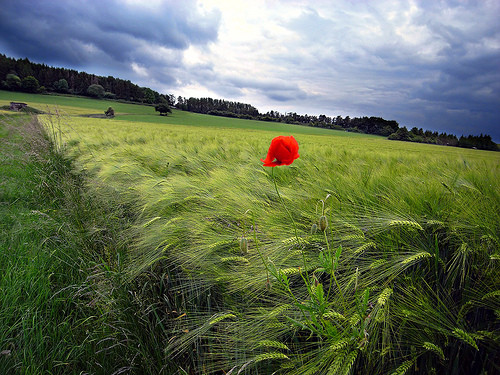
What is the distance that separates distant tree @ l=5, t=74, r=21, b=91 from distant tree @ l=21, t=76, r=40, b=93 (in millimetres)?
936

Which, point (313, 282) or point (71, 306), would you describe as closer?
point (313, 282)

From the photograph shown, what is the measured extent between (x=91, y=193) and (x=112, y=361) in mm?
2083

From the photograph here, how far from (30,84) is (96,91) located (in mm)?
12904

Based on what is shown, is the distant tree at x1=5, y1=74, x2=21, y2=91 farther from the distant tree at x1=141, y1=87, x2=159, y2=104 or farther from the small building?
the small building

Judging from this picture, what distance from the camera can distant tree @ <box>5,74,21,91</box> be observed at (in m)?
54.2

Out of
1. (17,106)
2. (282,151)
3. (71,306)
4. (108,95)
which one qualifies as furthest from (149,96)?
(282,151)

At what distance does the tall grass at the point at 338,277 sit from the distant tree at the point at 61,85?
81.4 metres

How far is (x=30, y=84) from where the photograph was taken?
188ft

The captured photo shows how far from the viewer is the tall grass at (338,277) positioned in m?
0.85

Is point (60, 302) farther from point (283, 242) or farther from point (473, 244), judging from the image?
point (473, 244)

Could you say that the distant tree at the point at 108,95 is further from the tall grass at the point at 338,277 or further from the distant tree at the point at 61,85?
the tall grass at the point at 338,277

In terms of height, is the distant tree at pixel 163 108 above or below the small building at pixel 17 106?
above

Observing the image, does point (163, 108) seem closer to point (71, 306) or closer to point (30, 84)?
point (30, 84)

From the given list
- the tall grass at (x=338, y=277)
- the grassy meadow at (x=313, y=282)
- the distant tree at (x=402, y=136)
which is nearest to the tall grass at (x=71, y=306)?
the grassy meadow at (x=313, y=282)
